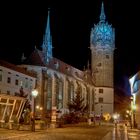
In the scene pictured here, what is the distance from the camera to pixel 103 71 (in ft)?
459

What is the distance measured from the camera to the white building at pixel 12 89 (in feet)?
128

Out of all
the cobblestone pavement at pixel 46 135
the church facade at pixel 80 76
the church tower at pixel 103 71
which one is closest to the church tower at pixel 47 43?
the church facade at pixel 80 76

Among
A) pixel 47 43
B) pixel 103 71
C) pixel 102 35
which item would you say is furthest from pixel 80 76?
pixel 47 43

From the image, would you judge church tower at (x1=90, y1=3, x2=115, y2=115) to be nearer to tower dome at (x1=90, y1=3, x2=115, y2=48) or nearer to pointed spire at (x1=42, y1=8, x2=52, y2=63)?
tower dome at (x1=90, y1=3, x2=115, y2=48)

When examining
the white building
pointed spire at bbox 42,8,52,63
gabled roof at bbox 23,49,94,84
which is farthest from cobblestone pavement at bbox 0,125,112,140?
pointed spire at bbox 42,8,52,63

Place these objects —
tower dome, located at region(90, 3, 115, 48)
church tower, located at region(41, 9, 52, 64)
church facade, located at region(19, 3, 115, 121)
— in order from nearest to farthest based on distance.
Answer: church facade, located at region(19, 3, 115, 121), church tower, located at region(41, 9, 52, 64), tower dome, located at region(90, 3, 115, 48)

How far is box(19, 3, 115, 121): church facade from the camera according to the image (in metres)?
102

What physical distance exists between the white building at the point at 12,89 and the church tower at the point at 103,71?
191ft

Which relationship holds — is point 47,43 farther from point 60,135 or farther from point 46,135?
point 46,135

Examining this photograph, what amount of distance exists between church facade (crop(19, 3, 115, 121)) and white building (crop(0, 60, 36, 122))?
16.8 metres

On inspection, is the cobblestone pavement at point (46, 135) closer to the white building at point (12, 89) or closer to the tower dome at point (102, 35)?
the white building at point (12, 89)

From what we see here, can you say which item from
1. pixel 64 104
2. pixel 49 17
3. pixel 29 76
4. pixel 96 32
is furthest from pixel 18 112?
pixel 96 32

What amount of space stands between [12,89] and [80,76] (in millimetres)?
64499

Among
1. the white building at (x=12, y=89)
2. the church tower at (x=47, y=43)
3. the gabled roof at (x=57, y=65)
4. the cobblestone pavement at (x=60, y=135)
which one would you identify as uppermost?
the church tower at (x=47, y=43)
